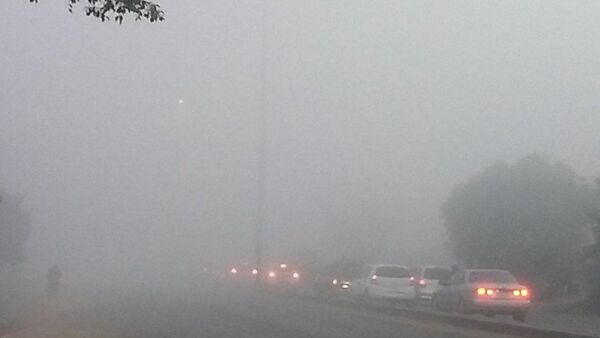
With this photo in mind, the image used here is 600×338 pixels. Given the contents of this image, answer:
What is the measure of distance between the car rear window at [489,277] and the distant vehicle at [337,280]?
1826 cm

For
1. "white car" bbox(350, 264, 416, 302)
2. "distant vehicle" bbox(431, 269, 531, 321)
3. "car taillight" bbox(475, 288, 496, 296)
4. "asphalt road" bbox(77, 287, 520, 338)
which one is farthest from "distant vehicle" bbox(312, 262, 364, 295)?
"car taillight" bbox(475, 288, 496, 296)

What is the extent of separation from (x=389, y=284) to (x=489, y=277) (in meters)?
11.6

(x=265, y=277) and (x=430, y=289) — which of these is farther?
(x=265, y=277)

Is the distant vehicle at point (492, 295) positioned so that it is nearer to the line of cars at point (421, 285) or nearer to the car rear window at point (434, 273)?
the line of cars at point (421, 285)

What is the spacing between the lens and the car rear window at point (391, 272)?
48.9 meters

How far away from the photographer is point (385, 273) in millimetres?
48938

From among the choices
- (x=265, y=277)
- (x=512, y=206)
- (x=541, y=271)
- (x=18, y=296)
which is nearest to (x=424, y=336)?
(x=18, y=296)

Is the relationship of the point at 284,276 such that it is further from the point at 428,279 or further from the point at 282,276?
the point at 428,279

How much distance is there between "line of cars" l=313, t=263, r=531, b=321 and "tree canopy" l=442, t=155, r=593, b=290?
852 cm

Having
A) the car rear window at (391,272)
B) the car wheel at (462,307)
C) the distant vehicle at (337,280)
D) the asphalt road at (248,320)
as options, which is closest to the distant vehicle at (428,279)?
the car rear window at (391,272)

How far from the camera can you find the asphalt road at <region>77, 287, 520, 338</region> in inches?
1188

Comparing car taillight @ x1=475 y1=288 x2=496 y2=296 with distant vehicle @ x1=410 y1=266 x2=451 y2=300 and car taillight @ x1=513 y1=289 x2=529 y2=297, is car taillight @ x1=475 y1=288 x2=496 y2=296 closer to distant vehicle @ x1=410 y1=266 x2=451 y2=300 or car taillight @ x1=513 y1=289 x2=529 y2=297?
car taillight @ x1=513 y1=289 x2=529 y2=297

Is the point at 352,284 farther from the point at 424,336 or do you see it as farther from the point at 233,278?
the point at 233,278

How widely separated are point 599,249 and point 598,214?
1.82 m
